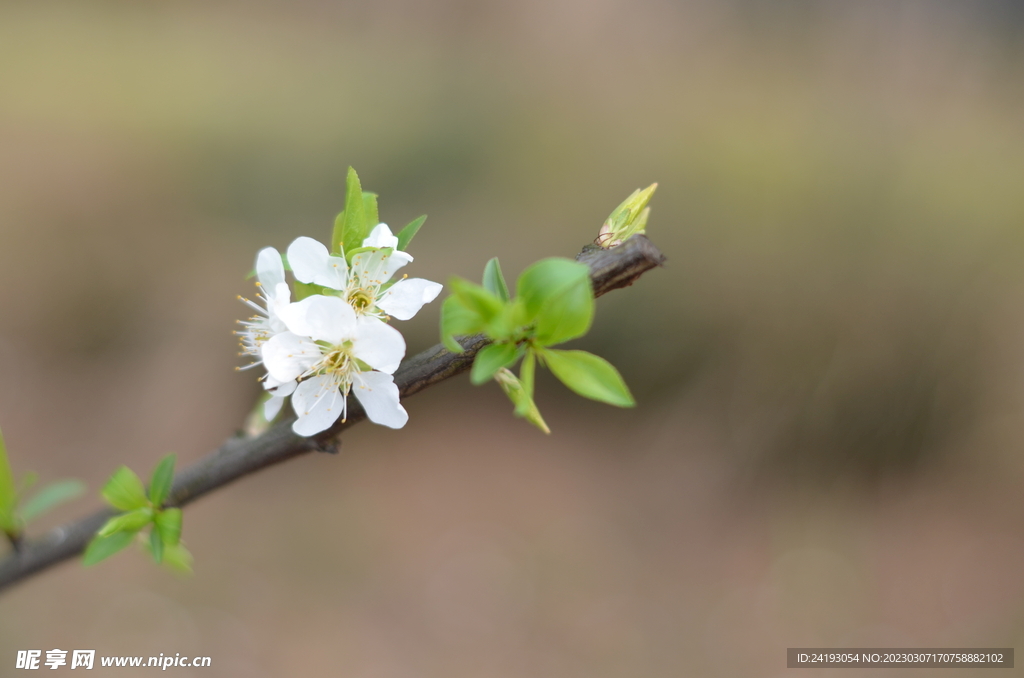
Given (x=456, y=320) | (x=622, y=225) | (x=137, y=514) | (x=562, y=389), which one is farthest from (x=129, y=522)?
(x=562, y=389)

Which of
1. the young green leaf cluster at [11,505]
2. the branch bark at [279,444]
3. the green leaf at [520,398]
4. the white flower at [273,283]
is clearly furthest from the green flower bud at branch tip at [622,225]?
the young green leaf cluster at [11,505]

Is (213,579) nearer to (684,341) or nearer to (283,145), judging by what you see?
(283,145)

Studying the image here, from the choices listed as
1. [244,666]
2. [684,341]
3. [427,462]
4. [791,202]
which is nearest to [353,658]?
[244,666]

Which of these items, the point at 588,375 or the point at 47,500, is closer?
the point at 588,375

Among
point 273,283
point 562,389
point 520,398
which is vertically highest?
point 562,389

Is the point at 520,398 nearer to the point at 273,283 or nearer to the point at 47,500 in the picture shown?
the point at 273,283

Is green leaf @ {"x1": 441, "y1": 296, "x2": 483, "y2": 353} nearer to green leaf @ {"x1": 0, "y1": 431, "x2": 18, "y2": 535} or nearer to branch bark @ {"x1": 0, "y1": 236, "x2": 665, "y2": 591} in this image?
branch bark @ {"x1": 0, "y1": 236, "x2": 665, "y2": 591}

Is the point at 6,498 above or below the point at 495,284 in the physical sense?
below
